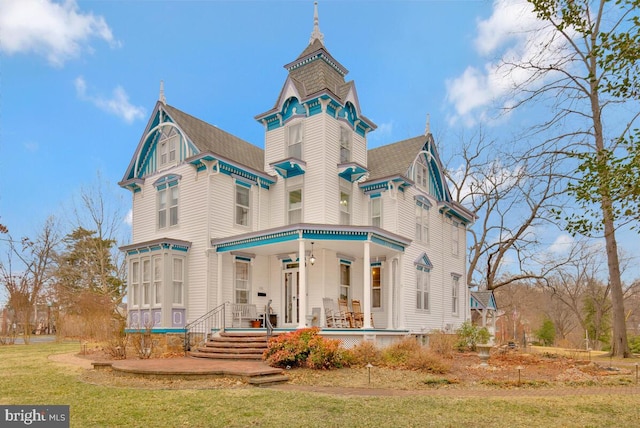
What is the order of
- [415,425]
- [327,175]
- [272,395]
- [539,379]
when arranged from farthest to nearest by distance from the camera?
[327,175]
[539,379]
[272,395]
[415,425]

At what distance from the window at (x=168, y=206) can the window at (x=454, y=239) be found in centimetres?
1380

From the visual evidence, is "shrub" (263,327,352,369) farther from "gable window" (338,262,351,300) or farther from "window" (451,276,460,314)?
"window" (451,276,460,314)

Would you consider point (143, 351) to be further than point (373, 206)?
No

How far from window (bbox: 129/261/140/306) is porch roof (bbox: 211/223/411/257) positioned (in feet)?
11.4

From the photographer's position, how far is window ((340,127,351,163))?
20156 millimetres

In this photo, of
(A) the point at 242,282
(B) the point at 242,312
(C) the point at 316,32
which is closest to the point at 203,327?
(B) the point at 242,312

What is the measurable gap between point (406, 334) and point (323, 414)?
35.5 ft

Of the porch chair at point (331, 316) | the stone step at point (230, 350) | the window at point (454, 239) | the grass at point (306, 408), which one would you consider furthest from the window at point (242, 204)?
the window at point (454, 239)

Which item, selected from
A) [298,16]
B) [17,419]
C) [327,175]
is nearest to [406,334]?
[327,175]

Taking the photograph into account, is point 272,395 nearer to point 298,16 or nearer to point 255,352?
point 255,352

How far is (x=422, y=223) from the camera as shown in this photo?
21.7m

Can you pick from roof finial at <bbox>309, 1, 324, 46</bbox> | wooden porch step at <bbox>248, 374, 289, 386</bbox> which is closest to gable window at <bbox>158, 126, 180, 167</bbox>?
roof finial at <bbox>309, 1, 324, 46</bbox>

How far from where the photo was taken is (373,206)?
20484 mm

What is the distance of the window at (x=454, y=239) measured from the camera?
24872mm
